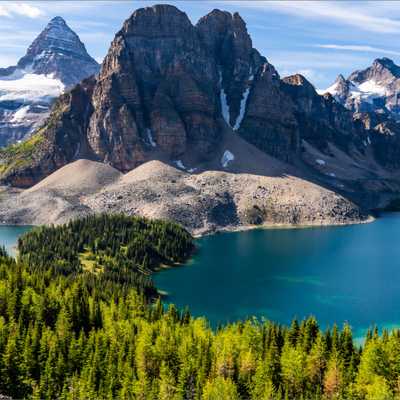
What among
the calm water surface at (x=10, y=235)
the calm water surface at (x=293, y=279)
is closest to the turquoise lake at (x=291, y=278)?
the calm water surface at (x=293, y=279)

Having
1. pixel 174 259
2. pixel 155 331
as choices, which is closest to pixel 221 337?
pixel 155 331

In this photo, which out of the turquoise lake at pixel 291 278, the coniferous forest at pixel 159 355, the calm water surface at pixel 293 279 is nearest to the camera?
the coniferous forest at pixel 159 355

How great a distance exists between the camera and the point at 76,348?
235ft

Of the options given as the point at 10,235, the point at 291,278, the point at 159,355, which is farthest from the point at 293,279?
the point at 10,235

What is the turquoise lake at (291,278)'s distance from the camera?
344 ft

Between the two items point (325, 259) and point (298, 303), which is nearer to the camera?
point (298, 303)

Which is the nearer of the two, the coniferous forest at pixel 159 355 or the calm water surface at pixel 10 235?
the coniferous forest at pixel 159 355

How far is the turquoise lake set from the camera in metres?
105

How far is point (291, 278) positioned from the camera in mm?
131125

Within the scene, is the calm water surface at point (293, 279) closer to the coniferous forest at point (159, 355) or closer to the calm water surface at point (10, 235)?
the coniferous forest at point (159, 355)

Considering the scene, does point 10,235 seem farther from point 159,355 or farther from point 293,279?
point 159,355

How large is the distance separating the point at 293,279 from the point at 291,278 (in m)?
0.93

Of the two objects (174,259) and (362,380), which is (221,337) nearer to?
(362,380)

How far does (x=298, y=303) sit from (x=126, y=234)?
57.6 m
